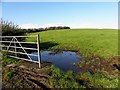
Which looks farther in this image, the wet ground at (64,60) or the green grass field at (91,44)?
the green grass field at (91,44)

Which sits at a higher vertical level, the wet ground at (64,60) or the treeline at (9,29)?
the treeline at (9,29)

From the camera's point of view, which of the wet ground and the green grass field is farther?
Answer: the green grass field

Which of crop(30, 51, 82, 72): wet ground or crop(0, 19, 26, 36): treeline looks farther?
crop(0, 19, 26, 36): treeline

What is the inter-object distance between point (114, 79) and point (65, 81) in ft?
9.10

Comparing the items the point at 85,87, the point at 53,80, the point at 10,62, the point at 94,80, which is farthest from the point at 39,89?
the point at 10,62

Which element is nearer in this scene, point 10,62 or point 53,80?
point 53,80

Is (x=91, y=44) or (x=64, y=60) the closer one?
(x=64, y=60)

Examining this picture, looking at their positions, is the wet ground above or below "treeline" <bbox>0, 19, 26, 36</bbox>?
below

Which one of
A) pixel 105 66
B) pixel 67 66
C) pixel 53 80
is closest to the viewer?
pixel 53 80

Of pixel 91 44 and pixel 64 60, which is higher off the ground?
pixel 91 44

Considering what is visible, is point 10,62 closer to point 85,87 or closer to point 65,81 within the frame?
point 65,81

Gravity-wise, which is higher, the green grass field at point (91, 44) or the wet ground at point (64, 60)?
the green grass field at point (91, 44)

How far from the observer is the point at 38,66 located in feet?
44.6

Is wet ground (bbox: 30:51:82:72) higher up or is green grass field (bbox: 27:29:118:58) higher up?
green grass field (bbox: 27:29:118:58)
